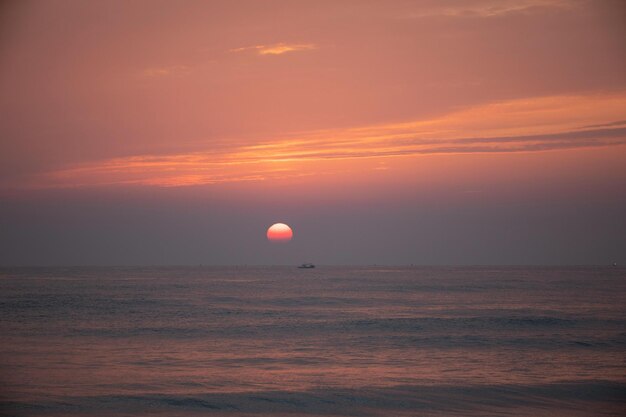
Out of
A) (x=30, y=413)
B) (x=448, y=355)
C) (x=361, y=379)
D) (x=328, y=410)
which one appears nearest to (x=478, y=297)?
(x=448, y=355)

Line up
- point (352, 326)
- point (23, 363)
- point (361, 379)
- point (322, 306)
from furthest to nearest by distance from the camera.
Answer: point (322, 306), point (352, 326), point (23, 363), point (361, 379)

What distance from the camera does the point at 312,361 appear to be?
19406mm

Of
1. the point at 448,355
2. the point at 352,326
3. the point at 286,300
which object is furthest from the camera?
the point at 286,300

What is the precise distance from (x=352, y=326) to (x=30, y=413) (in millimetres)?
17856

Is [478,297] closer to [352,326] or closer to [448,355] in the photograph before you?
[352,326]

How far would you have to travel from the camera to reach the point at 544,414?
13242 millimetres

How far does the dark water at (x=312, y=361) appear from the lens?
1402 centimetres

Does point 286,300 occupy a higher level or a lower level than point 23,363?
higher

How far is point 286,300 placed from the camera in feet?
152

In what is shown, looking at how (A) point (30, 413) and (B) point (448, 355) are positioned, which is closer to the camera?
(A) point (30, 413)

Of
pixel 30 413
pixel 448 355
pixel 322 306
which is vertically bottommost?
pixel 30 413

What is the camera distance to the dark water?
552 inches

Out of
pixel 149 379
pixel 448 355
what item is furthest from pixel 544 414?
pixel 149 379

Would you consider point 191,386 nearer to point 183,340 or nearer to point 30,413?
point 30,413
